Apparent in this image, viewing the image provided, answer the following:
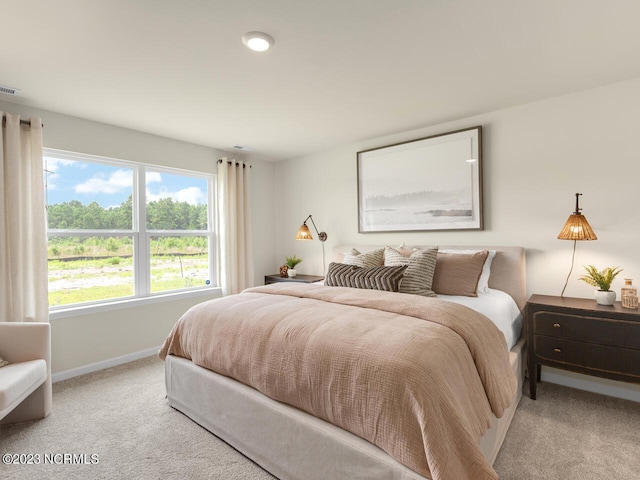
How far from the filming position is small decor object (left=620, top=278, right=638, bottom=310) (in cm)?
227

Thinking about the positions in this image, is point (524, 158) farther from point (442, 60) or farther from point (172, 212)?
point (172, 212)

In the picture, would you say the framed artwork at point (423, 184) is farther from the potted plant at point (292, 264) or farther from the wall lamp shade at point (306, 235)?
the potted plant at point (292, 264)

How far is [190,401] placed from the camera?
2.19 m

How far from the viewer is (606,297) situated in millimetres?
2367

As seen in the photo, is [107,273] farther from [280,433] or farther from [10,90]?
[280,433]

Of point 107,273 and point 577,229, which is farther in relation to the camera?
point 107,273

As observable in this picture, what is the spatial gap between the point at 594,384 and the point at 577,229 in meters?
1.25

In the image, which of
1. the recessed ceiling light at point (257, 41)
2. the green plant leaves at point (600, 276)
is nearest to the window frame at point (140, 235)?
the recessed ceiling light at point (257, 41)

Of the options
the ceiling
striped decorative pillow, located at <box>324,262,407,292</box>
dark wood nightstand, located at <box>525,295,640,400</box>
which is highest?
the ceiling

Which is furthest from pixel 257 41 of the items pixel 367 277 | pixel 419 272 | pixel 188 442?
pixel 188 442

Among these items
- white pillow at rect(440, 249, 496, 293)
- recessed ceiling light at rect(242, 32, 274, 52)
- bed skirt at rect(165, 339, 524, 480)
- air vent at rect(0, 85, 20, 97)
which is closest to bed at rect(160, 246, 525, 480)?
bed skirt at rect(165, 339, 524, 480)

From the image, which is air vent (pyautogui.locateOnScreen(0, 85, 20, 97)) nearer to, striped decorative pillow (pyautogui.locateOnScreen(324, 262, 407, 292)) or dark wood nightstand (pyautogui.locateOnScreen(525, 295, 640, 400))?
striped decorative pillow (pyautogui.locateOnScreen(324, 262, 407, 292))

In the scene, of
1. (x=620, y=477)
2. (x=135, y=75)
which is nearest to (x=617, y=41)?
(x=620, y=477)

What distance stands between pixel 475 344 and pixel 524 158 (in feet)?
6.93
